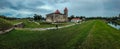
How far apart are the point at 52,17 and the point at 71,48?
4109 inches

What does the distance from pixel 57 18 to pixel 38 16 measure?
21701mm

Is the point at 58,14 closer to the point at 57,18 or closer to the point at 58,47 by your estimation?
the point at 57,18

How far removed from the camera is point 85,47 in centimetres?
1933

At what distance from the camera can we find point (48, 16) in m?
127

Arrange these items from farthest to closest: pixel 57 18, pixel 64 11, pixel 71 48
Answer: pixel 64 11 < pixel 57 18 < pixel 71 48

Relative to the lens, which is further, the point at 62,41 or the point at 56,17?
the point at 56,17

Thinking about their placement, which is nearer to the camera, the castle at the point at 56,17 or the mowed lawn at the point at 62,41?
the mowed lawn at the point at 62,41

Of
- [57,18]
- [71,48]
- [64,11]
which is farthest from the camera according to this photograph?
[64,11]

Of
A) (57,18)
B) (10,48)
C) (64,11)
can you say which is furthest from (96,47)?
(64,11)

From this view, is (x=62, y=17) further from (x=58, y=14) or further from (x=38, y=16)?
(x=38, y=16)

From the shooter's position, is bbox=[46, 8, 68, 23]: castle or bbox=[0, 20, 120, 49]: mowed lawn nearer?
bbox=[0, 20, 120, 49]: mowed lawn

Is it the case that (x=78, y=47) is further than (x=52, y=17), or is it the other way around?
(x=52, y=17)

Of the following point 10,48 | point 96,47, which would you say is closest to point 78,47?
point 96,47

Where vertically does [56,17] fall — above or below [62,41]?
below
